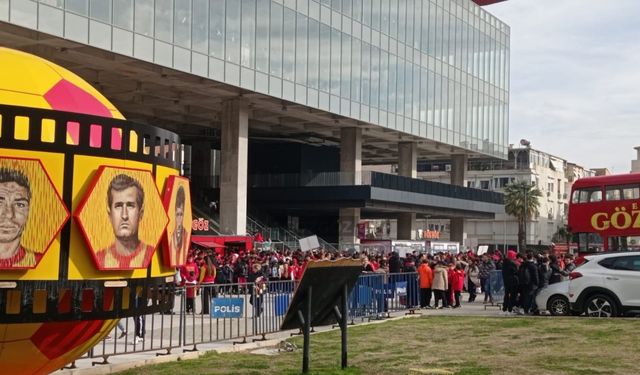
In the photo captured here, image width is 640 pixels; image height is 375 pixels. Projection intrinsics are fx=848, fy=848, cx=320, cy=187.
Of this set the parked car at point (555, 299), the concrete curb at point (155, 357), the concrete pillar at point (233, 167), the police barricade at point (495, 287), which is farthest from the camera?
the concrete pillar at point (233, 167)

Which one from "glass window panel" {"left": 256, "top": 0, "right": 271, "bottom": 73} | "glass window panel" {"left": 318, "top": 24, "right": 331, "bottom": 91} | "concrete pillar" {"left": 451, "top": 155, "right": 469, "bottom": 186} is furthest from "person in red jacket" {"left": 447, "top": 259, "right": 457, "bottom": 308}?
"concrete pillar" {"left": 451, "top": 155, "right": 469, "bottom": 186}

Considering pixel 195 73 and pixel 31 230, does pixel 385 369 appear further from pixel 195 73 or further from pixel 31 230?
pixel 195 73

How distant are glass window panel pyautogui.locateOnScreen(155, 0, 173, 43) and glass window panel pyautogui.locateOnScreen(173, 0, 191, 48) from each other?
33cm

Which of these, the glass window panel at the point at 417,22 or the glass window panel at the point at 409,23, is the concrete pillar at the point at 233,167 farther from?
the glass window panel at the point at 417,22

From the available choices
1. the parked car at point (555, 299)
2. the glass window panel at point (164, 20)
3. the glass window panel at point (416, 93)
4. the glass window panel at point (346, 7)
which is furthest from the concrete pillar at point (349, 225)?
the parked car at point (555, 299)

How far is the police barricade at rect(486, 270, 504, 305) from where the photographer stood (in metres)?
27.1

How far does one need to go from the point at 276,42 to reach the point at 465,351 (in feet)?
109

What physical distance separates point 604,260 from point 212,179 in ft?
154

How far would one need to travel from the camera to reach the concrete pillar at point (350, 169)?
56.2 metres

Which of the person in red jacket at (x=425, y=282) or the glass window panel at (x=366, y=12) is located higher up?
the glass window panel at (x=366, y=12)

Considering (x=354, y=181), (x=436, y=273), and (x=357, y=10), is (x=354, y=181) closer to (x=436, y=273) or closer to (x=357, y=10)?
(x=357, y=10)

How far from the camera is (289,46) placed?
152 ft

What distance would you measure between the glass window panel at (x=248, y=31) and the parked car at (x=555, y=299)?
81.6 feet

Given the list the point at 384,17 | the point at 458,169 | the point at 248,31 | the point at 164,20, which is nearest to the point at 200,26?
the point at 164,20
